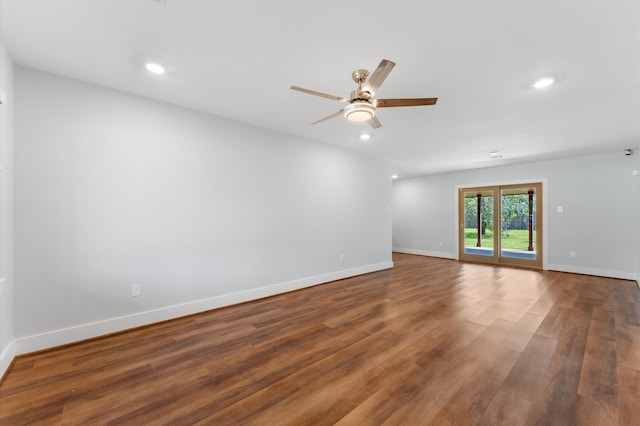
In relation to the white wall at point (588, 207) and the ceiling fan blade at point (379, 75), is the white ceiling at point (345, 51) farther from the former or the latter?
the white wall at point (588, 207)

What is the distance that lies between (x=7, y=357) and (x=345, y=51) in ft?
11.9

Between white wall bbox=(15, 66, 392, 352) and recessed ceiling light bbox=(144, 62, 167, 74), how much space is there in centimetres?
69

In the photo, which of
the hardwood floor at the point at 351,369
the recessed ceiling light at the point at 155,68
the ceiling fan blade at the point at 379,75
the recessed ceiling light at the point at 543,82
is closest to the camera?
the hardwood floor at the point at 351,369

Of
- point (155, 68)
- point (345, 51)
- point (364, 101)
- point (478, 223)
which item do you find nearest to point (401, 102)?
point (364, 101)

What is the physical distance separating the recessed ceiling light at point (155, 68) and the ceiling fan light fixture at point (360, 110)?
1.72 metres

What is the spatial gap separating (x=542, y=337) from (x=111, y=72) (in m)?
4.93

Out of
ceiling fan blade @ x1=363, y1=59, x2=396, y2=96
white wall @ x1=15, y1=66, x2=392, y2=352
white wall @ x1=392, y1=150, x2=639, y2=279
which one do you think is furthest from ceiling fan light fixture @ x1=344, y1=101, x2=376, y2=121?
white wall @ x1=392, y1=150, x2=639, y2=279

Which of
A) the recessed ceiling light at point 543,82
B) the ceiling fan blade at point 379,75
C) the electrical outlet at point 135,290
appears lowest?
the electrical outlet at point 135,290

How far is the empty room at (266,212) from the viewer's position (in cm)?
169

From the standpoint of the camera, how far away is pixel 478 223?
692cm

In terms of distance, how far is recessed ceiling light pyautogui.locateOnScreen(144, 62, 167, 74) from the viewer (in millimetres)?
2275

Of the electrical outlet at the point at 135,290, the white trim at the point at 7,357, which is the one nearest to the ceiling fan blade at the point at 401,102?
the electrical outlet at the point at 135,290

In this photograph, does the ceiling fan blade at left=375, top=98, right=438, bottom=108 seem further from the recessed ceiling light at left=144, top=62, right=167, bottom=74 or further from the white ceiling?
the recessed ceiling light at left=144, top=62, right=167, bottom=74

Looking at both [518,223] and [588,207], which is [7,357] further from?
[588,207]
